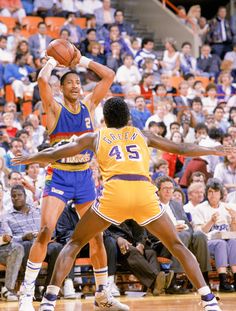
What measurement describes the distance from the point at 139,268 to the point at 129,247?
311 mm

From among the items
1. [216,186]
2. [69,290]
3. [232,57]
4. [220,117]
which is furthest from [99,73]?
[232,57]

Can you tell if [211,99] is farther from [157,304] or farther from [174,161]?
[157,304]

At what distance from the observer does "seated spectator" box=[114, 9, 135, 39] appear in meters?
20.8

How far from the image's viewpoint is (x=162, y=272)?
1068 cm

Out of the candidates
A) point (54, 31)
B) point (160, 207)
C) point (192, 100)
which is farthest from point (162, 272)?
point (54, 31)

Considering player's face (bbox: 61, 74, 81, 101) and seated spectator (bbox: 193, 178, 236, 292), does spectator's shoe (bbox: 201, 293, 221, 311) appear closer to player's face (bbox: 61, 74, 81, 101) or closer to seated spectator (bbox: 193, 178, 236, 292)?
player's face (bbox: 61, 74, 81, 101)

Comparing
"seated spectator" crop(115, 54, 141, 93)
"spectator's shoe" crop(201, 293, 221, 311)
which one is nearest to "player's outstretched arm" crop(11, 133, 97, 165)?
"spectator's shoe" crop(201, 293, 221, 311)

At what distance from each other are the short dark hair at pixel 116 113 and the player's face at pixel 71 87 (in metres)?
1.16

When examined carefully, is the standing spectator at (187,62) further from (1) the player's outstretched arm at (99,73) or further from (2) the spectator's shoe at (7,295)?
(1) the player's outstretched arm at (99,73)

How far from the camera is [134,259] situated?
35.3ft

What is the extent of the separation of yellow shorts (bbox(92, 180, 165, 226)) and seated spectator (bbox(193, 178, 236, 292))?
4.09m

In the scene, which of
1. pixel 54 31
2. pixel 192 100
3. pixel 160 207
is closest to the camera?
pixel 160 207

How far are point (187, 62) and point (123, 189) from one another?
1339 centimetres

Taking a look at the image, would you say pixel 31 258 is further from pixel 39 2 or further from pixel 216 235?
pixel 39 2
